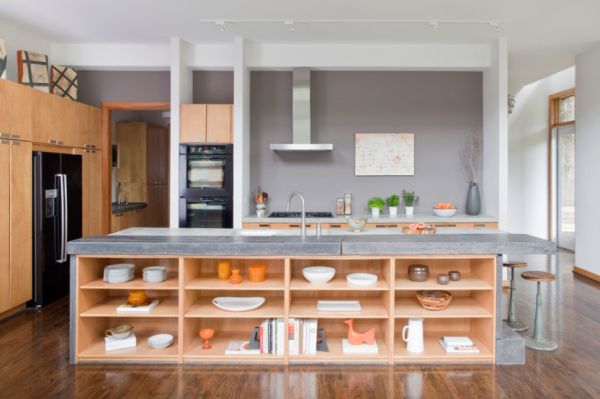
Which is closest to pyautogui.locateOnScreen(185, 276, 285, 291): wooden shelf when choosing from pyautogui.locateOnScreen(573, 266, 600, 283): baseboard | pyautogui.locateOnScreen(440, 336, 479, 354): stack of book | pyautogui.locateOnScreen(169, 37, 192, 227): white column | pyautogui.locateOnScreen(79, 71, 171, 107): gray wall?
pyautogui.locateOnScreen(440, 336, 479, 354): stack of book

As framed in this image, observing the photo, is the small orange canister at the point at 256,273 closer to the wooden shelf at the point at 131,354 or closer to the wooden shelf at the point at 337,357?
the wooden shelf at the point at 337,357

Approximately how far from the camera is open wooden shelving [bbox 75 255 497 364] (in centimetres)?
317

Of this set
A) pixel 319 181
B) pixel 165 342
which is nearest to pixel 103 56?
pixel 319 181

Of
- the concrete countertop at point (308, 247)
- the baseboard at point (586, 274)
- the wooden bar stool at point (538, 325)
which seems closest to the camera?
the concrete countertop at point (308, 247)

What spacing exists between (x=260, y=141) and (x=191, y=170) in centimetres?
103

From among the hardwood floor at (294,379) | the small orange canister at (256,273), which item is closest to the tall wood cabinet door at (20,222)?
the hardwood floor at (294,379)

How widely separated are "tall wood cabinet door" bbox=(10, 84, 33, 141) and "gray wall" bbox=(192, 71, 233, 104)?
6.60 feet

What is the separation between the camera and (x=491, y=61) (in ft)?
18.6

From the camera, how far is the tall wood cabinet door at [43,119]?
14.6ft

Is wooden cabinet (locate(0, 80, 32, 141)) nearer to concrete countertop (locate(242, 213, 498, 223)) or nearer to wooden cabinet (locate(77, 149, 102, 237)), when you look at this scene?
wooden cabinet (locate(77, 149, 102, 237))

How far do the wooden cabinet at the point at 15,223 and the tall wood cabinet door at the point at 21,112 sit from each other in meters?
0.09

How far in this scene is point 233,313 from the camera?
3.18 metres

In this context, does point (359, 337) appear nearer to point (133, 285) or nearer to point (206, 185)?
point (133, 285)

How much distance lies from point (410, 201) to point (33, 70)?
4.56 meters
